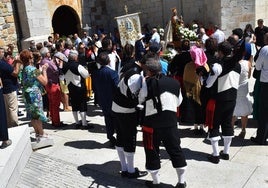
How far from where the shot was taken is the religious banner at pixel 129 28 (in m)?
11.2

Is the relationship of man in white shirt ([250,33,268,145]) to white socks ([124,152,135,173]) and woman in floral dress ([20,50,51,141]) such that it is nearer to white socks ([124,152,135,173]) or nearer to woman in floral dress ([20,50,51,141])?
white socks ([124,152,135,173])

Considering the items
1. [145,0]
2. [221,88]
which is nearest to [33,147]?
[221,88]

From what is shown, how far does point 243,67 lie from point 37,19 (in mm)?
10968

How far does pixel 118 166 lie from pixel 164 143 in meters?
1.31

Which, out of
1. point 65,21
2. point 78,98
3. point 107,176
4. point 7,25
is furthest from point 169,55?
point 65,21

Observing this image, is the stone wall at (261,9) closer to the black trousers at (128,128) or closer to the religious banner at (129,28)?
the religious banner at (129,28)

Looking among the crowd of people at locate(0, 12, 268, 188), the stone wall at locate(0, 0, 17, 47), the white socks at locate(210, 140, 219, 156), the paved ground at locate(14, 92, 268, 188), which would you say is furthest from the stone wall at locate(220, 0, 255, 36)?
the white socks at locate(210, 140, 219, 156)

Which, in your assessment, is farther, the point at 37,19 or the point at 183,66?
the point at 37,19

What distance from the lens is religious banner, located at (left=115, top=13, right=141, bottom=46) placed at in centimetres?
1118

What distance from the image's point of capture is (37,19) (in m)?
14.4

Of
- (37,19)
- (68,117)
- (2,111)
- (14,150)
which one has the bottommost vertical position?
(68,117)

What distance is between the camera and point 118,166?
5164mm

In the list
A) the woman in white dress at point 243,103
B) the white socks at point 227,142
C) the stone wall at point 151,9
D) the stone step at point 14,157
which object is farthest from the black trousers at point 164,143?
the stone wall at point 151,9

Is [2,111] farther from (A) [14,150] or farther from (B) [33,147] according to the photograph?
(B) [33,147]
